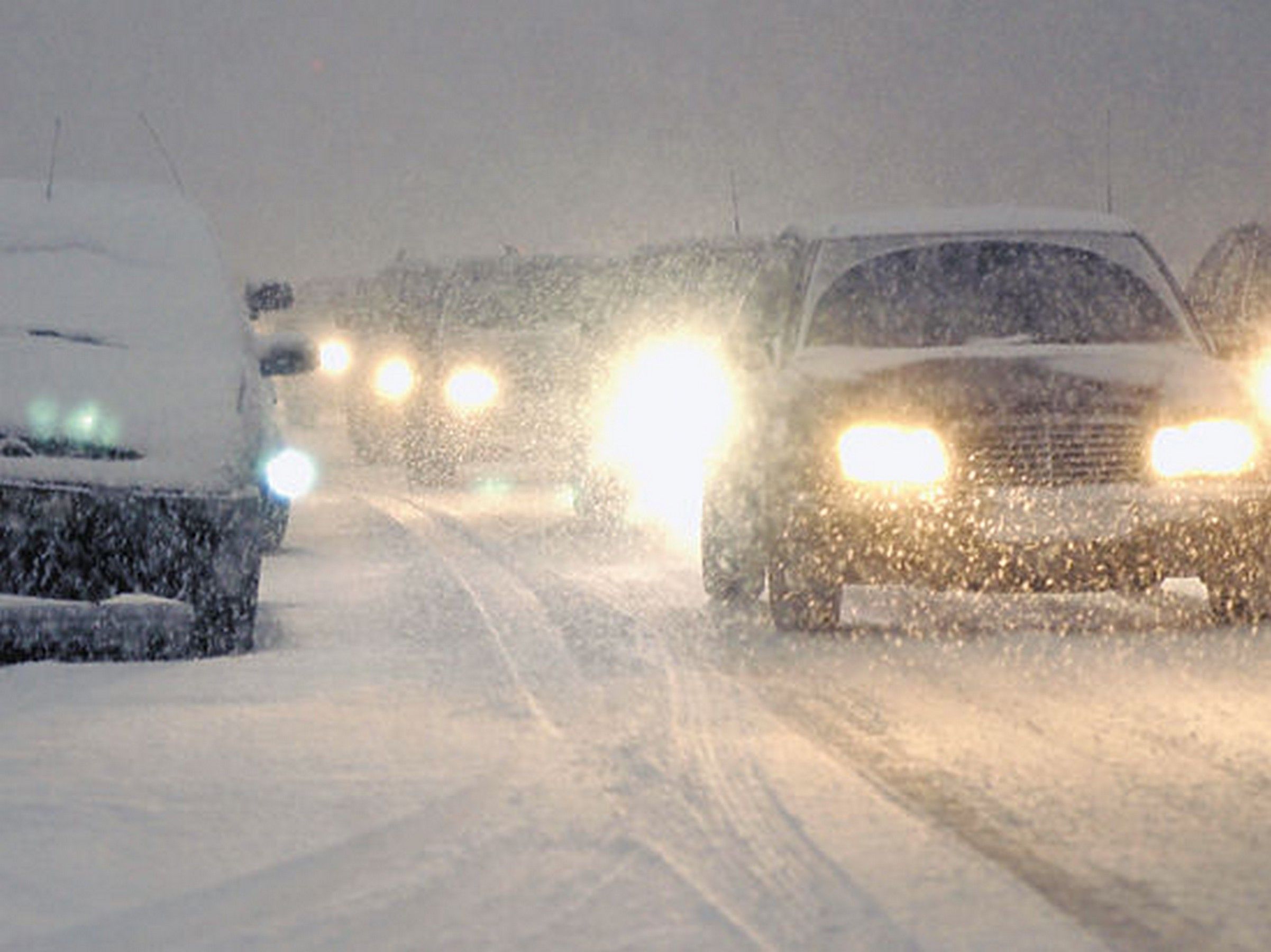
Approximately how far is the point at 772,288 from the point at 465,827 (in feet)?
18.6

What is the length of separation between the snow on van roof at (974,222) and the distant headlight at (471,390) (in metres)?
9.36

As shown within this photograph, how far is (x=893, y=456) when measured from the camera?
27.5ft

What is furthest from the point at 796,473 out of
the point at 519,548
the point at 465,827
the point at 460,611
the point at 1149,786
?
the point at 519,548

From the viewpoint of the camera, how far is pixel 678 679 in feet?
24.7

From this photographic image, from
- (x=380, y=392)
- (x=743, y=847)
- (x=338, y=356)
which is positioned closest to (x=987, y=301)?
(x=743, y=847)

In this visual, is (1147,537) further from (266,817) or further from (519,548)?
(519,548)

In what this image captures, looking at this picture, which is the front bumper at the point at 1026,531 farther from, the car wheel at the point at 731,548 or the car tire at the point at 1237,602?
the car wheel at the point at 731,548

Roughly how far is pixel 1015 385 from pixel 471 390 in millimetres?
11377

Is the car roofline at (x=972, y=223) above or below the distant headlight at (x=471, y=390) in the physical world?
above

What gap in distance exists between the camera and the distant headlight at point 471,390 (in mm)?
19375

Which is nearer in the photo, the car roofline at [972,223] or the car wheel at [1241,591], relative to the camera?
the car wheel at [1241,591]

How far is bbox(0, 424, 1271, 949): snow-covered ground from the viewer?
4.31 m

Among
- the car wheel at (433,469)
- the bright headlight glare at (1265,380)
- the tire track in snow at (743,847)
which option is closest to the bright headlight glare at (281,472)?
the tire track in snow at (743,847)

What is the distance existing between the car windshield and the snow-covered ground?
1.19m
